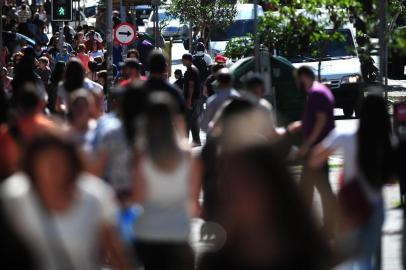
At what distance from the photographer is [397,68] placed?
44.4 metres

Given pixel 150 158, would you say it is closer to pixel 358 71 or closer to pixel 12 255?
pixel 12 255

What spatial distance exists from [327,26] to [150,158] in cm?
1330

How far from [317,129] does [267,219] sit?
707 cm

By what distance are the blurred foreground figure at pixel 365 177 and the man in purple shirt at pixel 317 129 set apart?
3.29 metres

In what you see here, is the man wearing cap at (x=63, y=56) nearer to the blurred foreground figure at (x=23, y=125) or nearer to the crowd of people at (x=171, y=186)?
the crowd of people at (x=171, y=186)

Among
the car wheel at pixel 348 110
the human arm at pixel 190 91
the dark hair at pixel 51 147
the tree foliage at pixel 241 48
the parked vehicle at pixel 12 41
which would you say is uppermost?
the dark hair at pixel 51 147

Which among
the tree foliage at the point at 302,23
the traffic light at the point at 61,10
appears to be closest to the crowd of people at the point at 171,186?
the tree foliage at the point at 302,23

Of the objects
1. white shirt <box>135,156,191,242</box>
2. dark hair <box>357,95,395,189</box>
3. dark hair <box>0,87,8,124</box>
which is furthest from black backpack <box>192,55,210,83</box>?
white shirt <box>135,156,191,242</box>

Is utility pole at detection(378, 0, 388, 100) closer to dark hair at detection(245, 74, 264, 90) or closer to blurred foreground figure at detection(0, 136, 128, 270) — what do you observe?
dark hair at detection(245, 74, 264, 90)

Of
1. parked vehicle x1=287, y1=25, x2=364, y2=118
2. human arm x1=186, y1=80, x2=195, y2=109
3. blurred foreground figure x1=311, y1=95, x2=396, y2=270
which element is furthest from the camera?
parked vehicle x1=287, y1=25, x2=364, y2=118

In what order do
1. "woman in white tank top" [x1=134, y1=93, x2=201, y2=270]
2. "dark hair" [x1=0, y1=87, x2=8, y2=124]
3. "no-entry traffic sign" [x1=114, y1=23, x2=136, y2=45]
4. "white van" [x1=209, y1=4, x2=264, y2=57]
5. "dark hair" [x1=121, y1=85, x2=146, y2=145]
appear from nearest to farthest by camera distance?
"woman in white tank top" [x1=134, y1=93, x2=201, y2=270], "dark hair" [x1=121, y1=85, x2=146, y2=145], "dark hair" [x1=0, y1=87, x2=8, y2=124], "no-entry traffic sign" [x1=114, y1=23, x2=136, y2=45], "white van" [x1=209, y1=4, x2=264, y2=57]

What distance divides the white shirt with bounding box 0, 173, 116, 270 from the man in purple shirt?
602 cm

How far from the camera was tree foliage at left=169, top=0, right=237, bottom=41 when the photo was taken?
1683 inches

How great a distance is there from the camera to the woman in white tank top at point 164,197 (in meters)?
8.42
